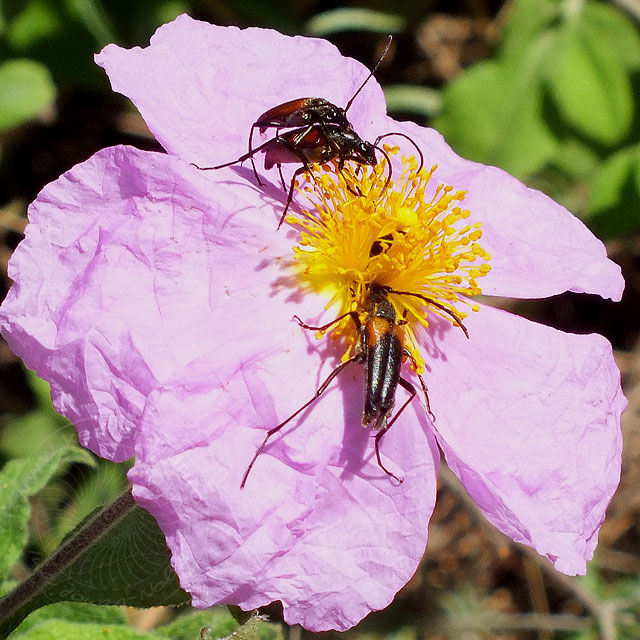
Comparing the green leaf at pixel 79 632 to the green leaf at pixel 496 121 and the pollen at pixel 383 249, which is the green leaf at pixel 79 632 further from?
the green leaf at pixel 496 121

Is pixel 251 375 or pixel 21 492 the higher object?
pixel 251 375

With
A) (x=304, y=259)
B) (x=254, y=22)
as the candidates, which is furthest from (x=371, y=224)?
(x=254, y=22)

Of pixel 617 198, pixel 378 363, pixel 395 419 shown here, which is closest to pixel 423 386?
pixel 395 419

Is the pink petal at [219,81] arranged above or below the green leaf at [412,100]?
above

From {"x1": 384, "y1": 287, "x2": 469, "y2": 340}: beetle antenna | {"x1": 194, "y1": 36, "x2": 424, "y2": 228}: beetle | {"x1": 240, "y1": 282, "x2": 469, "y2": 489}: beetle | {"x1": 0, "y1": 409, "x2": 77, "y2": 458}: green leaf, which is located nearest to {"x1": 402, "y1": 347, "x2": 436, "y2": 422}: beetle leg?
{"x1": 240, "y1": 282, "x2": 469, "y2": 489}: beetle

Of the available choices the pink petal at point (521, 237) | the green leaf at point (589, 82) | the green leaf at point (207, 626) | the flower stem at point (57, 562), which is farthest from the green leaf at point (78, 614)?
the green leaf at point (589, 82)

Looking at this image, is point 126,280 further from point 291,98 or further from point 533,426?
point 533,426
